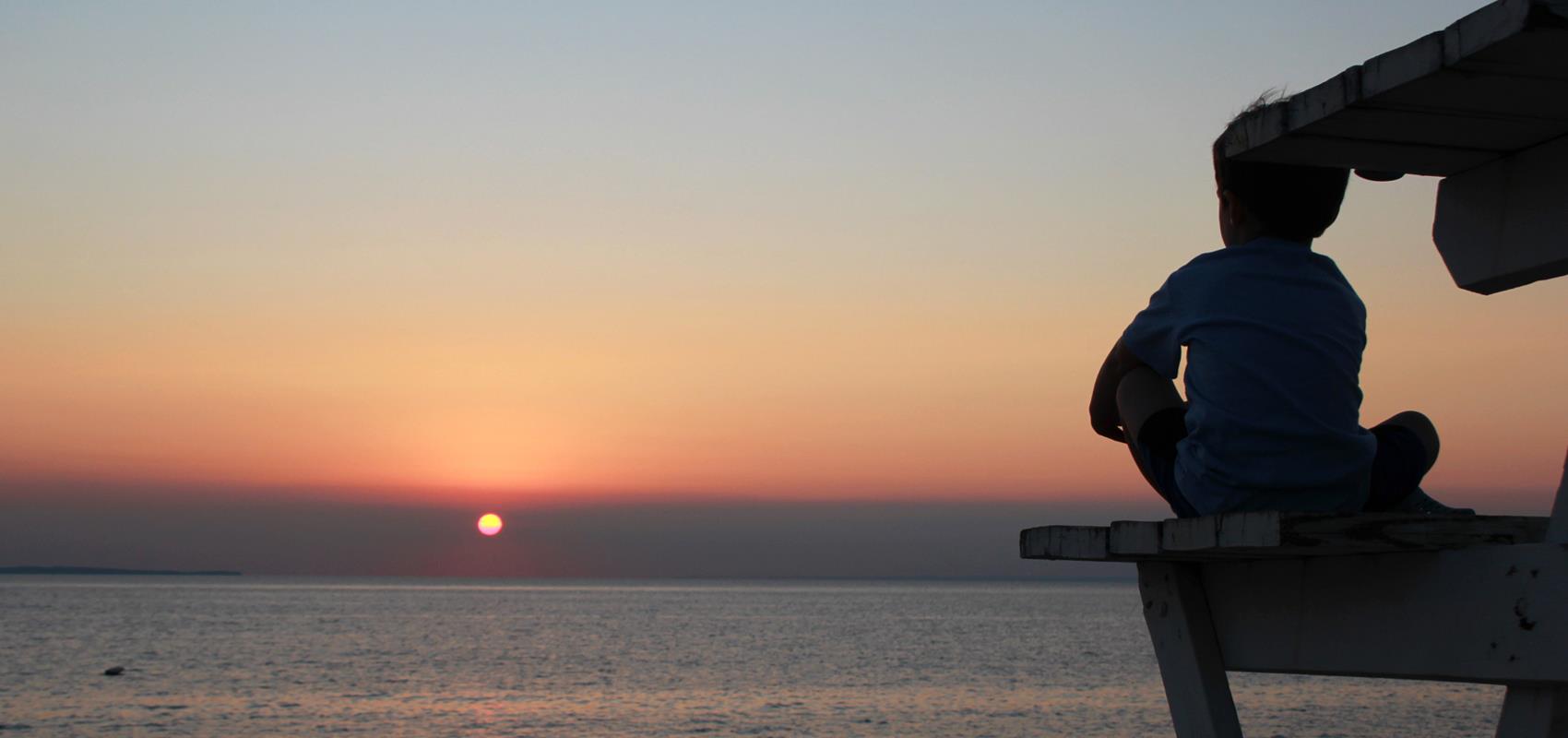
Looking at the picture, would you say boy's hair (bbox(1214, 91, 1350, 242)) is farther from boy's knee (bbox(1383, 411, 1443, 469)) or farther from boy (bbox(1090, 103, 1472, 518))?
boy's knee (bbox(1383, 411, 1443, 469))

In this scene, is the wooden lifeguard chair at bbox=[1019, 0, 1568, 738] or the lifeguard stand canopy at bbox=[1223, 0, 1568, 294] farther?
the wooden lifeguard chair at bbox=[1019, 0, 1568, 738]

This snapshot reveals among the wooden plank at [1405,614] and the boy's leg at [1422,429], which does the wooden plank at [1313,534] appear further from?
the boy's leg at [1422,429]

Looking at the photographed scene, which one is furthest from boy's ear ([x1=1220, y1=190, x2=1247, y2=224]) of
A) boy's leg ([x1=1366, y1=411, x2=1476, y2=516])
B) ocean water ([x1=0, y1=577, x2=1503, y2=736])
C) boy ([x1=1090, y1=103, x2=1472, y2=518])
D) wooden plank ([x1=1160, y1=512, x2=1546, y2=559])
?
ocean water ([x1=0, y1=577, x2=1503, y2=736])

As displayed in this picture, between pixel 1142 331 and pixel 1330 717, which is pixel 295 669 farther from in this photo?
pixel 1142 331

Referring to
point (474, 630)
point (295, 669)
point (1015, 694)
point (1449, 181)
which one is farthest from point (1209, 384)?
point (474, 630)

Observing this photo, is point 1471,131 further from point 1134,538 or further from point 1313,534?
point 1134,538

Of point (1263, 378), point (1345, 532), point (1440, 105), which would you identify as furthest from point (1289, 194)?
point (1345, 532)

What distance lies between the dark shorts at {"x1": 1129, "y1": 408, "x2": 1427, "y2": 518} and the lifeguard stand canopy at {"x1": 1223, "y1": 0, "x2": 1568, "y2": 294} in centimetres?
37

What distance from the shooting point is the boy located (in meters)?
2.56

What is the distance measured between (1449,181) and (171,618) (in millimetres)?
129029

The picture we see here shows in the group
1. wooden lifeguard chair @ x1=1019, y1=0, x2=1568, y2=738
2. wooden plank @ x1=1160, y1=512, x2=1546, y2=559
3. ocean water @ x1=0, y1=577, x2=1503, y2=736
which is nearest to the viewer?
wooden lifeguard chair @ x1=1019, y1=0, x2=1568, y2=738

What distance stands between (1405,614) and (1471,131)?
0.74m

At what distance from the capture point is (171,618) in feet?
391

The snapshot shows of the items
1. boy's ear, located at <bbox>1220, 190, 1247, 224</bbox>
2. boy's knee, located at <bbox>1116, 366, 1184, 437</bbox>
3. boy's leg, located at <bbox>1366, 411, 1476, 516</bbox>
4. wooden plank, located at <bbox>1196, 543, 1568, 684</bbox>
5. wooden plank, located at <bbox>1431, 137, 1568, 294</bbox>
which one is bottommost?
wooden plank, located at <bbox>1196, 543, 1568, 684</bbox>
